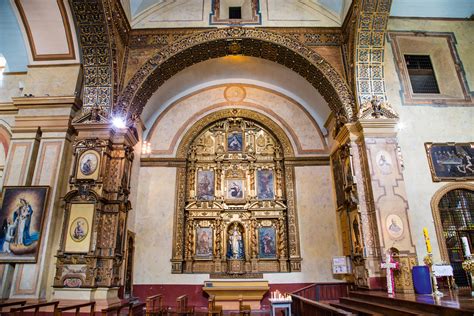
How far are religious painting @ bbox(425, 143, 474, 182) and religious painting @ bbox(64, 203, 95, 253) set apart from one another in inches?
357

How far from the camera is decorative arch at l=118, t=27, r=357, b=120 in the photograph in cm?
985

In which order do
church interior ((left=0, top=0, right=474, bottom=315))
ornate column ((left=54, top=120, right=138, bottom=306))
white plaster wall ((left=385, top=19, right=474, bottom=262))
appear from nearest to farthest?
ornate column ((left=54, top=120, right=138, bottom=306)), church interior ((left=0, top=0, right=474, bottom=315)), white plaster wall ((left=385, top=19, right=474, bottom=262))

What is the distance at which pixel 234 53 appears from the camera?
1089 cm

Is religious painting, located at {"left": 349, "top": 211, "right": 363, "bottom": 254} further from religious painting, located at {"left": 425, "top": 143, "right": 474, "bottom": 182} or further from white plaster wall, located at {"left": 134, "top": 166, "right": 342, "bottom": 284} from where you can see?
religious painting, located at {"left": 425, "top": 143, "right": 474, "bottom": 182}

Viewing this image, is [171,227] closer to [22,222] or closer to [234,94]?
[22,222]

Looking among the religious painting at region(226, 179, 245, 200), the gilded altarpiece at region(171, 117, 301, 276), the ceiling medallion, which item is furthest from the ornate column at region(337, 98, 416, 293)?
the ceiling medallion

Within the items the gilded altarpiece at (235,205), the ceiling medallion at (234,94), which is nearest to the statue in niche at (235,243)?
the gilded altarpiece at (235,205)

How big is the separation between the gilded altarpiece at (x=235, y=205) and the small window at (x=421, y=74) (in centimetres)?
497

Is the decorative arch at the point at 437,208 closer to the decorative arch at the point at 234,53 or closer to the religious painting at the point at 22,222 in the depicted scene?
the decorative arch at the point at 234,53

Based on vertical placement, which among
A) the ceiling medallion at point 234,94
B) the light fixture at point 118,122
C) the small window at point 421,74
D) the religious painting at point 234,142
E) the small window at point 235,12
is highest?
the small window at point 235,12

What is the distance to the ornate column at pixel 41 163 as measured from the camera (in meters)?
7.71

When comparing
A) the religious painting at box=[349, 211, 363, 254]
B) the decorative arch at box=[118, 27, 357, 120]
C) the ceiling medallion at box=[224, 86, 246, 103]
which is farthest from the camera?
the ceiling medallion at box=[224, 86, 246, 103]

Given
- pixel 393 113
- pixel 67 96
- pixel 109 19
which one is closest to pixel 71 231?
pixel 67 96

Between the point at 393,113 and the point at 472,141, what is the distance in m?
2.43
